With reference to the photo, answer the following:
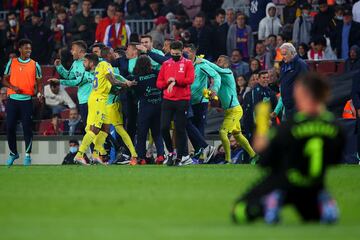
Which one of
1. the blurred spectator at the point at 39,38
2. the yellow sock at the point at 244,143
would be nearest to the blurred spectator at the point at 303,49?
the yellow sock at the point at 244,143

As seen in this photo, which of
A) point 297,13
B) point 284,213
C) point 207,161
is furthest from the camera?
point 297,13

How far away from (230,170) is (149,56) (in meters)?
3.44

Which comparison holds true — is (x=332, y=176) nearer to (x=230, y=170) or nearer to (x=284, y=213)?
(x=230, y=170)

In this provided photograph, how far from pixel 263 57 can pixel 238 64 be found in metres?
0.65

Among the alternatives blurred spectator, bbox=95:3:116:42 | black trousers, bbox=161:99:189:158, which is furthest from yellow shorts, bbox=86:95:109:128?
blurred spectator, bbox=95:3:116:42

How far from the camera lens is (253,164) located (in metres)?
22.4

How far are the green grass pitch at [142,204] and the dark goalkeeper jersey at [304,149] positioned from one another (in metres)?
0.49

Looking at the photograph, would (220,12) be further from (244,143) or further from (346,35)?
(244,143)

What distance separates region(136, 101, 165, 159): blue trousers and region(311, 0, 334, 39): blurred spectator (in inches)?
259

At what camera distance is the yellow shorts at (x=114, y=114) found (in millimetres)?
22797

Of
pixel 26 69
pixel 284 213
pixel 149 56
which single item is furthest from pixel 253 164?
pixel 284 213

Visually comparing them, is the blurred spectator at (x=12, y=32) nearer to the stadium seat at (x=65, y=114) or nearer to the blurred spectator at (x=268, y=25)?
the stadium seat at (x=65, y=114)

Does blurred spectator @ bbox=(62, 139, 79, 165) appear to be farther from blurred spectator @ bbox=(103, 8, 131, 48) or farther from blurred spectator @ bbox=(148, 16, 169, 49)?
blurred spectator @ bbox=(148, 16, 169, 49)

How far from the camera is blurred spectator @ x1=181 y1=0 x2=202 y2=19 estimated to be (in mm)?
31969
